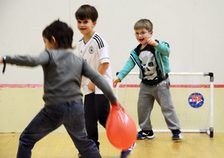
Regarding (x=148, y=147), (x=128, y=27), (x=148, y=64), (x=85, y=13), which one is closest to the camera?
(x=85, y=13)

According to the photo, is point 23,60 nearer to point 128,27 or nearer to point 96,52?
point 96,52

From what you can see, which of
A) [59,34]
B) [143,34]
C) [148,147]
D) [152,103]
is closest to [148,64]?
[143,34]

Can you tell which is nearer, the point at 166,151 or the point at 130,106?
the point at 166,151

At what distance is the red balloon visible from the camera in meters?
2.46

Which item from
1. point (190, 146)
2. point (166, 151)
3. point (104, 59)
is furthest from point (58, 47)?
point (190, 146)

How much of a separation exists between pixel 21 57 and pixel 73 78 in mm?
387

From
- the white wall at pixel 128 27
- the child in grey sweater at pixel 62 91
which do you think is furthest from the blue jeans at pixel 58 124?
the white wall at pixel 128 27

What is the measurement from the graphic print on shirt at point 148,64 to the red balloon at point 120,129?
1.38 meters

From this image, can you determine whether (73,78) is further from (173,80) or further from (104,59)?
(173,80)

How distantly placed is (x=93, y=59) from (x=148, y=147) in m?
1.09

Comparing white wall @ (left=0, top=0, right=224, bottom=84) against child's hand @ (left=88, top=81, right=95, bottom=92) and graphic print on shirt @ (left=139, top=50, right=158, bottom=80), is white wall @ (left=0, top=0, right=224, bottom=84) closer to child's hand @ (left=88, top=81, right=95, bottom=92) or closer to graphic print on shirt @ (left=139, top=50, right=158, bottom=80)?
graphic print on shirt @ (left=139, top=50, right=158, bottom=80)

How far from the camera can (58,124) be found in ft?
7.88

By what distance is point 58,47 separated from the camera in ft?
7.80

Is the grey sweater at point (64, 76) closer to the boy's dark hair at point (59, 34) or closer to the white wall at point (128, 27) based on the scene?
the boy's dark hair at point (59, 34)
